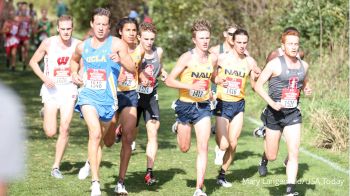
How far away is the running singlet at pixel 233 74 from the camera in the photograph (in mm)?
9781

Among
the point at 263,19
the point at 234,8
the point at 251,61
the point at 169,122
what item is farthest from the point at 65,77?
the point at 234,8

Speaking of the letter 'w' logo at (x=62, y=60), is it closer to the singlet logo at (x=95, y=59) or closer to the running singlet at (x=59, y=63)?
the running singlet at (x=59, y=63)

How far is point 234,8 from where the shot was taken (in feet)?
74.3

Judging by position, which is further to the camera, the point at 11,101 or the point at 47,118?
the point at 47,118

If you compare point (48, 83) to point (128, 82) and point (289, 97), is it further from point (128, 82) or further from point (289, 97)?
point (289, 97)

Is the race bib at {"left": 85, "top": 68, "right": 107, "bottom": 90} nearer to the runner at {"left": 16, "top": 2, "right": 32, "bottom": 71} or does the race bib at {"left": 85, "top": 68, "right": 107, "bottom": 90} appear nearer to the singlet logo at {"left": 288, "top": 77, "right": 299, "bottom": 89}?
the singlet logo at {"left": 288, "top": 77, "right": 299, "bottom": 89}

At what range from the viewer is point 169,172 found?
10.4m

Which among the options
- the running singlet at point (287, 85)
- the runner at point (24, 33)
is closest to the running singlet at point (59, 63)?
the running singlet at point (287, 85)

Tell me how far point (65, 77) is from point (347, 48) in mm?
7557

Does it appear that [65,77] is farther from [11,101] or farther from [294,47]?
[11,101]

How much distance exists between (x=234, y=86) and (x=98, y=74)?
84.1 inches

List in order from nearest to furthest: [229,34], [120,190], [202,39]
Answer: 1. [120,190]
2. [202,39]
3. [229,34]

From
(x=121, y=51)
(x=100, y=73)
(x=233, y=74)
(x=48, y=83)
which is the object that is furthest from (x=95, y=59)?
(x=233, y=74)

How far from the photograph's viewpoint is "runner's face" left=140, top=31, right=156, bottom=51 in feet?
31.0
